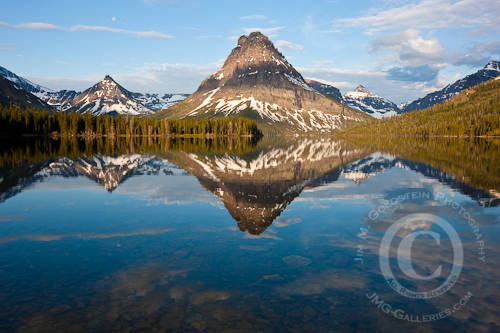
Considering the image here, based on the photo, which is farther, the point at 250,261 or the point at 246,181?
the point at 246,181

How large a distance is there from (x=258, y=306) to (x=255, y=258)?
4.52 m

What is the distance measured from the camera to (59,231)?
21438 millimetres

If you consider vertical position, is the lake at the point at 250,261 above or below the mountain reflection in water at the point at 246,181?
below

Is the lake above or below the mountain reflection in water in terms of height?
below

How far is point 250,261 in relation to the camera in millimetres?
16250

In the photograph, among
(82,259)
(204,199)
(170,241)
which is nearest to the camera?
(82,259)

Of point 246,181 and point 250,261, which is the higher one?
point 246,181

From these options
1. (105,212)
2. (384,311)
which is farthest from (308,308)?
(105,212)

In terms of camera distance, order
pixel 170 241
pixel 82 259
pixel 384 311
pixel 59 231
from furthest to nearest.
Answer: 1. pixel 59 231
2. pixel 170 241
3. pixel 82 259
4. pixel 384 311

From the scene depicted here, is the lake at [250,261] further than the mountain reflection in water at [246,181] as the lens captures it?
No

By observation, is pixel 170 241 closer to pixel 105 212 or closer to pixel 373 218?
pixel 105 212

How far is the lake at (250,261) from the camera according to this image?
11.5 metres

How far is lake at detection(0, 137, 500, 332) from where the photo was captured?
37.6 feet

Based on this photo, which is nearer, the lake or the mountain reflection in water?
the lake
